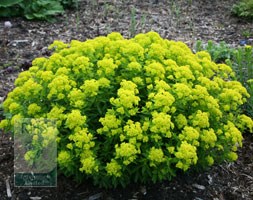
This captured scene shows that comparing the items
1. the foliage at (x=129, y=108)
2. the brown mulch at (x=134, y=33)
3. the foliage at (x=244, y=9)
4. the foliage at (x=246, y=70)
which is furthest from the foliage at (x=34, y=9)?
the foliage at (x=129, y=108)

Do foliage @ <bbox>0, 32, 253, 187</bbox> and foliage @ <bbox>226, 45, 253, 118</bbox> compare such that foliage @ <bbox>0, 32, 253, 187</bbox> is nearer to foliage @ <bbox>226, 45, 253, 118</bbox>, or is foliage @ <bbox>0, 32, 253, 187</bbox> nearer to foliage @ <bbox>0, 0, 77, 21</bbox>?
foliage @ <bbox>226, 45, 253, 118</bbox>

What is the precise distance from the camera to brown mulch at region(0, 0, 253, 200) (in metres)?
3.19

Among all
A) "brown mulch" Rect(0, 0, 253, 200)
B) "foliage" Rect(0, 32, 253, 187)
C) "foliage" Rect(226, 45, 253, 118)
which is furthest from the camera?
"foliage" Rect(226, 45, 253, 118)

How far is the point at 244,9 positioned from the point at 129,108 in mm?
4428

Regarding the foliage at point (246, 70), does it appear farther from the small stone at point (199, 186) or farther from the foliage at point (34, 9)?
the foliage at point (34, 9)

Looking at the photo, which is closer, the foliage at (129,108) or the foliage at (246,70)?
the foliage at (129,108)

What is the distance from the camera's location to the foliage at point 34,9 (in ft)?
19.9

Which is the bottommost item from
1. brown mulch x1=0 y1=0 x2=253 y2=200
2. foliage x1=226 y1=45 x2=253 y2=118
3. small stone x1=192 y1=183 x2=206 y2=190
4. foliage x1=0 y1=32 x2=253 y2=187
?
brown mulch x1=0 y1=0 x2=253 y2=200

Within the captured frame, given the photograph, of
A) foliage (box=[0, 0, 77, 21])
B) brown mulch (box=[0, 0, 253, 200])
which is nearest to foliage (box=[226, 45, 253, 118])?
brown mulch (box=[0, 0, 253, 200])

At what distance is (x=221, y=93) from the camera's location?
317cm

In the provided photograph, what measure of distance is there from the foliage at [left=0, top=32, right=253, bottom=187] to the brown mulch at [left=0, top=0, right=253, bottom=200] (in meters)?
0.25

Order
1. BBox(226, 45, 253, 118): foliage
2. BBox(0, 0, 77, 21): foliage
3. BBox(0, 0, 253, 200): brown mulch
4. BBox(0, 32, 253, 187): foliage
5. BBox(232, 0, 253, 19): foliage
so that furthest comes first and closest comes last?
1. BBox(232, 0, 253, 19): foliage
2. BBox(0, 0, 77, 21): foliage
3. BBox(226, 45, 253, 118): foliage
4. BBox(0, 0, 253, 200): brown mulch
5. BBox(0, 32, 253, 187): foliage

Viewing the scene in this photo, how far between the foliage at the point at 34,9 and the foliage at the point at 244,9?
2.72 metres

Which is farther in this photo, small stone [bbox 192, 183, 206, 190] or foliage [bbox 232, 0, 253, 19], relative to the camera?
foliage [bbox 232, 0, 253, 19]
